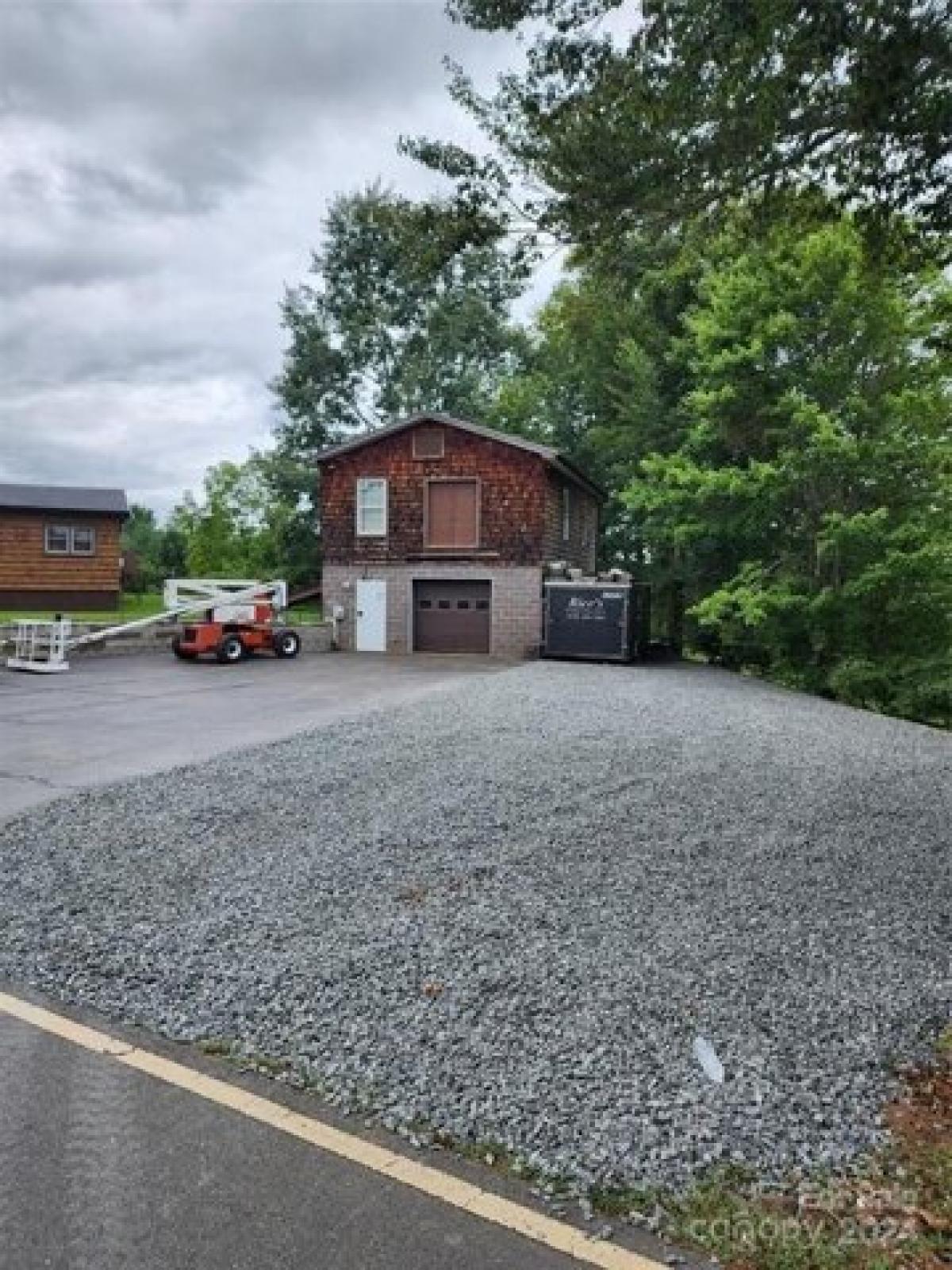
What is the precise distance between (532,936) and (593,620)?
47.2 ft

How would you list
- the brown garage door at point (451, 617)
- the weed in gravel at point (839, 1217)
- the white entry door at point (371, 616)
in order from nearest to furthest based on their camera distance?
the weed in gravel at point (839, 1217) < the brown garage door at point (451, 617) < the white entry door at point (371, 616)

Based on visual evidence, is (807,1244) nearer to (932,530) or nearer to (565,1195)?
(565,1195)

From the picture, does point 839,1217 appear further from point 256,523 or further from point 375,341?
point 375,341

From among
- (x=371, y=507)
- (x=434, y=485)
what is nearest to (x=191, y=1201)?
(x=434, y=485)

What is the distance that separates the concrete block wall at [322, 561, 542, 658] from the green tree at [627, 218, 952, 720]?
352 cm

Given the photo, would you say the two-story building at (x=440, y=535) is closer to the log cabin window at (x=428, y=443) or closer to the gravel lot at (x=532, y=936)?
the log cabin window at (x=428, y=443)

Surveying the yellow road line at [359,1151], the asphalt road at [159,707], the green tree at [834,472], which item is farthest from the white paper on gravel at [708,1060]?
the green tree at [834,472]

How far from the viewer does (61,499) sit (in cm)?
2492

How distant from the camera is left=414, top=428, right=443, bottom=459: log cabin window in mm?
20078

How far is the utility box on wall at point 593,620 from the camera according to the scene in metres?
17.5

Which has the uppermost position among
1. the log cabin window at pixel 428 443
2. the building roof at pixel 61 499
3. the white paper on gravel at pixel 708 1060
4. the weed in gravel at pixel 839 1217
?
the log cabin window at pixel 428 443

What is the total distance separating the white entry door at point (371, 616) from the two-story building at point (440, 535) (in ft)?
0.09

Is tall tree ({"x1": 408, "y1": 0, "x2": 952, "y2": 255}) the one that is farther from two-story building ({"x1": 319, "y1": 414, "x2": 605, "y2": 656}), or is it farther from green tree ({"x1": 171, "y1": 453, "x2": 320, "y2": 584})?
green tree ({"x1": 171, "y1": 453, "x2": 320, "y2": 584})

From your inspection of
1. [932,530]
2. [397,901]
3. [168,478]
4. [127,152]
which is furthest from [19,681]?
[168,478]
